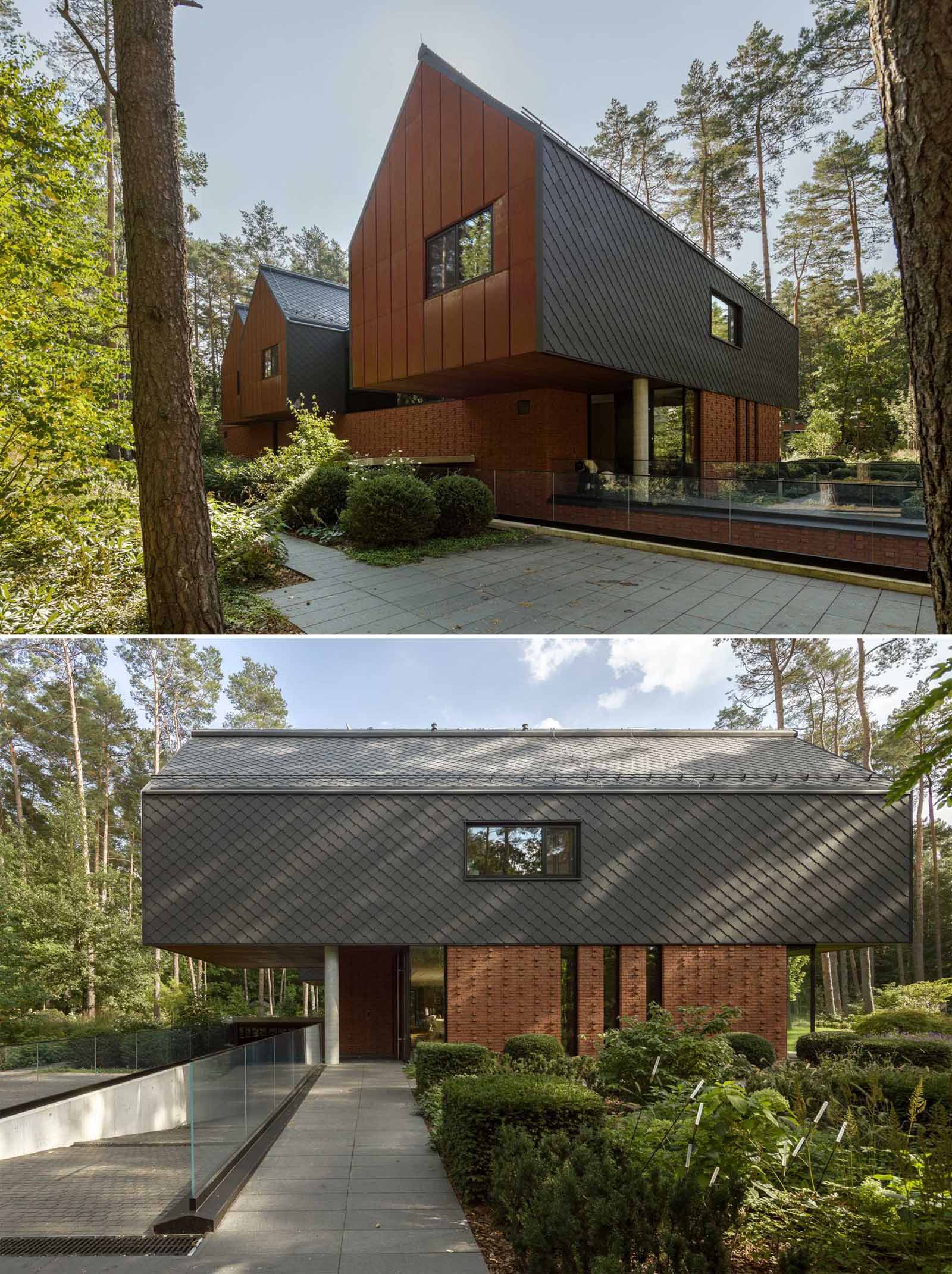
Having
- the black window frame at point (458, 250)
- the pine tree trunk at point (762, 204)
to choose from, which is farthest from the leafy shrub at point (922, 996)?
the pine tree trunk at point (762, 204)

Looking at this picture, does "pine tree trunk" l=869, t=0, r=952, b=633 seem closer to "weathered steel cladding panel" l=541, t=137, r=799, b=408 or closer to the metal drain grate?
the metal drain grate

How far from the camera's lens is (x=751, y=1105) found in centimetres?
389

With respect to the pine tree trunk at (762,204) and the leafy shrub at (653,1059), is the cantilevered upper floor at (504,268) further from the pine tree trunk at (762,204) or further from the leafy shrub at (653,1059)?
the leafy shrub at (653,1059)

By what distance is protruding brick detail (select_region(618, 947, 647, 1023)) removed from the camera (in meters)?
11.8

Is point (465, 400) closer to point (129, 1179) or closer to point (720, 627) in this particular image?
point (720, 627)

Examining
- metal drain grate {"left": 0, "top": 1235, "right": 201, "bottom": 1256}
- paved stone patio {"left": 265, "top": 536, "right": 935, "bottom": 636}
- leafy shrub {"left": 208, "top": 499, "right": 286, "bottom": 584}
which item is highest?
leafy shrub {"left": 208, "top": 499, "right": 286, "bottom": 584}

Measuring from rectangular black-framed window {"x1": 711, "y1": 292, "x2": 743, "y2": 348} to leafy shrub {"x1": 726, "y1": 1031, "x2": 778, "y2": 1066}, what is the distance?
1481 centimetres

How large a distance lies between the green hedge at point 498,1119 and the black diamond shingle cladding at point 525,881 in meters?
6.98

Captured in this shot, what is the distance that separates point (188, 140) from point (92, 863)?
2264 centimetres

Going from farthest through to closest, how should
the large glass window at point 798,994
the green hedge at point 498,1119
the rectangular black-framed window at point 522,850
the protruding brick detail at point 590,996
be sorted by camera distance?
the large glass window at point 798,994, the rectangular black-framed window at point 522,850, the protruding brick detail at point 590,996, the green hedge at point 498,1119

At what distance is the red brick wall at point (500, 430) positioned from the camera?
15688mm

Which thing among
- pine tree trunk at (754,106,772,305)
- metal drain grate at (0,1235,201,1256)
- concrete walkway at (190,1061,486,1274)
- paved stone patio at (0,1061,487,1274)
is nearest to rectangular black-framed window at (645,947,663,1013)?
concrete walkway at (190,1061,486,1274)

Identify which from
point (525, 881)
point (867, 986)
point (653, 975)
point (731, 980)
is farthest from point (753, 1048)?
point (867, 986)

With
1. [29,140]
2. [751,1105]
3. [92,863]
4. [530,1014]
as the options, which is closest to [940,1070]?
[530,1014]
